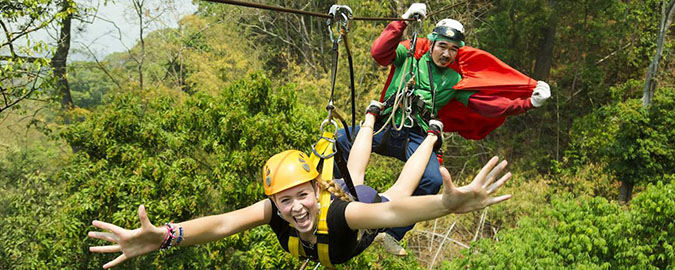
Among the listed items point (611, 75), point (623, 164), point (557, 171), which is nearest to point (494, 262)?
point (623, 164)

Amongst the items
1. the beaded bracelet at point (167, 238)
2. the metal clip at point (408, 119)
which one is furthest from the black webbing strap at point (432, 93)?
the beaded bracelet at point (167, 238)

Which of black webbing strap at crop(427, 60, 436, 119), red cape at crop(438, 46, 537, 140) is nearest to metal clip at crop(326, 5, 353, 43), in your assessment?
black webbing strap at crop(427, 60, 436, 119)

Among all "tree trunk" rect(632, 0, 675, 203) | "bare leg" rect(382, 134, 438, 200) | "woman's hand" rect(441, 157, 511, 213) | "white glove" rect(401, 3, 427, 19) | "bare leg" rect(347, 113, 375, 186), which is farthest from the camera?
"tree trunk" rect(632, 0, 675, 203)

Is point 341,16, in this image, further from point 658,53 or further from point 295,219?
point 658,53

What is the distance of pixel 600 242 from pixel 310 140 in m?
4.35

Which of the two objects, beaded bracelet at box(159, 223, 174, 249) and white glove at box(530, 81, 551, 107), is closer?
beaded bracelet at box(159, 223, 174, 249)

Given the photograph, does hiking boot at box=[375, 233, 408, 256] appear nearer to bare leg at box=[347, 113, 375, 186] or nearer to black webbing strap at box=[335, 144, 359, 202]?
bare leg at box=[347, 113, 375, 186]

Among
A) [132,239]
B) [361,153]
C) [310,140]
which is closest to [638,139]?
[310,140]

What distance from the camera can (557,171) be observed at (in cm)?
1520

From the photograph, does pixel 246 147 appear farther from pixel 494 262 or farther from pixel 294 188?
pixel 294 188

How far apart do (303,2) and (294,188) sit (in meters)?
16.5

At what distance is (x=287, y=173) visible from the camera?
2.55 metres

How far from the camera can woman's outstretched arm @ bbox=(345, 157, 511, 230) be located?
1847mm

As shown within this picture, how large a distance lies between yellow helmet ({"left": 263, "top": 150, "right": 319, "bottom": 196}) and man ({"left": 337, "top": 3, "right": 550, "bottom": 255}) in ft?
3.34
